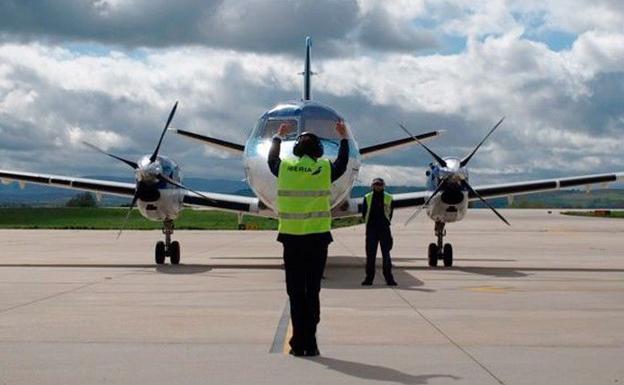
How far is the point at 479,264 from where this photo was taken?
74.6 ft

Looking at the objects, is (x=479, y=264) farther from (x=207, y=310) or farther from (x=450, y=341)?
(x=450, y=341)

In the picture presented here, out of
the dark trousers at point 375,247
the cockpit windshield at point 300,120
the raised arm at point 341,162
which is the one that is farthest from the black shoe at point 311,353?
the cockpit windshield at point 300,120

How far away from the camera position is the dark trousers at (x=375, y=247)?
15891 millimetres

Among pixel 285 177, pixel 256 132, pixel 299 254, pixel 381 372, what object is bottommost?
pixel 381 372

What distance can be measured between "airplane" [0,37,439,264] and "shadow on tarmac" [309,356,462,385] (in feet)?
27.8

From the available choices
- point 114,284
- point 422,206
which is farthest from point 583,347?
point 422,206

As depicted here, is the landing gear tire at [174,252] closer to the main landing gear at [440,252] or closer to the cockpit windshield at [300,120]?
the cockpit windshield at [300,120]

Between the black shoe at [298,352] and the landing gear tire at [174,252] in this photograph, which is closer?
the black shoe at [298,352]

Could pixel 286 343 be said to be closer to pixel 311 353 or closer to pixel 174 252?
pixel 311 353

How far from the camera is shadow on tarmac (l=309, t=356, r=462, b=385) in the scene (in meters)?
6.96

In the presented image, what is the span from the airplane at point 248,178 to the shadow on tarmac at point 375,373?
8484mm

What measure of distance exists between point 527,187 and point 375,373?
1672 cm

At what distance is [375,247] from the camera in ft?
53.5

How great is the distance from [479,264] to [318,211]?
14.6 m
